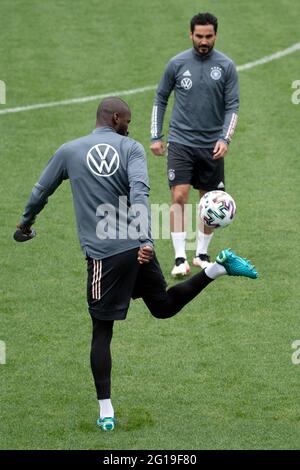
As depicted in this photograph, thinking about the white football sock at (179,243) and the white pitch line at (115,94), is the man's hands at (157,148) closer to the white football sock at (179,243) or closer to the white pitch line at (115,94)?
the white football sock at (179,243)

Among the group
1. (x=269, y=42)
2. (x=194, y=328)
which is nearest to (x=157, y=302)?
(x=194, y=328)

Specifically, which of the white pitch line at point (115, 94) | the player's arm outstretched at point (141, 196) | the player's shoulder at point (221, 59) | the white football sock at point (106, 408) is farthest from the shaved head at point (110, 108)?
the white pitch line at point (115, 94)

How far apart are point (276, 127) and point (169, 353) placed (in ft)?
23.2

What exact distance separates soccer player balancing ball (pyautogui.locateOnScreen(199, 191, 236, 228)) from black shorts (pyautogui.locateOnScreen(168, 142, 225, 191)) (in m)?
1.47

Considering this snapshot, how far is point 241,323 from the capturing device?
10.5 m

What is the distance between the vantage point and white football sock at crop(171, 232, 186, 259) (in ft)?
39.0

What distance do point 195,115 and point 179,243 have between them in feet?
4.26

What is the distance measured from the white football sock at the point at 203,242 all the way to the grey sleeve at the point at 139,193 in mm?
3841

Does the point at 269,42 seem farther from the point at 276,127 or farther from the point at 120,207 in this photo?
the point at 120,207

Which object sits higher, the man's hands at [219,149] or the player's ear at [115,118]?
the player's ear at [115,118]

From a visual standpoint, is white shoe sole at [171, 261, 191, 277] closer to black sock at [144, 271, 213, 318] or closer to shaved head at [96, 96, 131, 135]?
black sock at [144, 271, 213, 318]

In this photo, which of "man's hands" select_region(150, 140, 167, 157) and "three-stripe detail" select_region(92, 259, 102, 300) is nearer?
"three-stripe detail" select_region(92, 259, 102, 300)

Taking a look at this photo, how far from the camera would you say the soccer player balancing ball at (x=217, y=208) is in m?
10.2

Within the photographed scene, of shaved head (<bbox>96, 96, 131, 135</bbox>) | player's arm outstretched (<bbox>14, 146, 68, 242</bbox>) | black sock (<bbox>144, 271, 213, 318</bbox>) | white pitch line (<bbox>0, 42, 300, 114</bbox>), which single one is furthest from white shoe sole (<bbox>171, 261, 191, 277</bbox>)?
white pitch line (<bbox>0, 42, 300, 114</bbox>)
